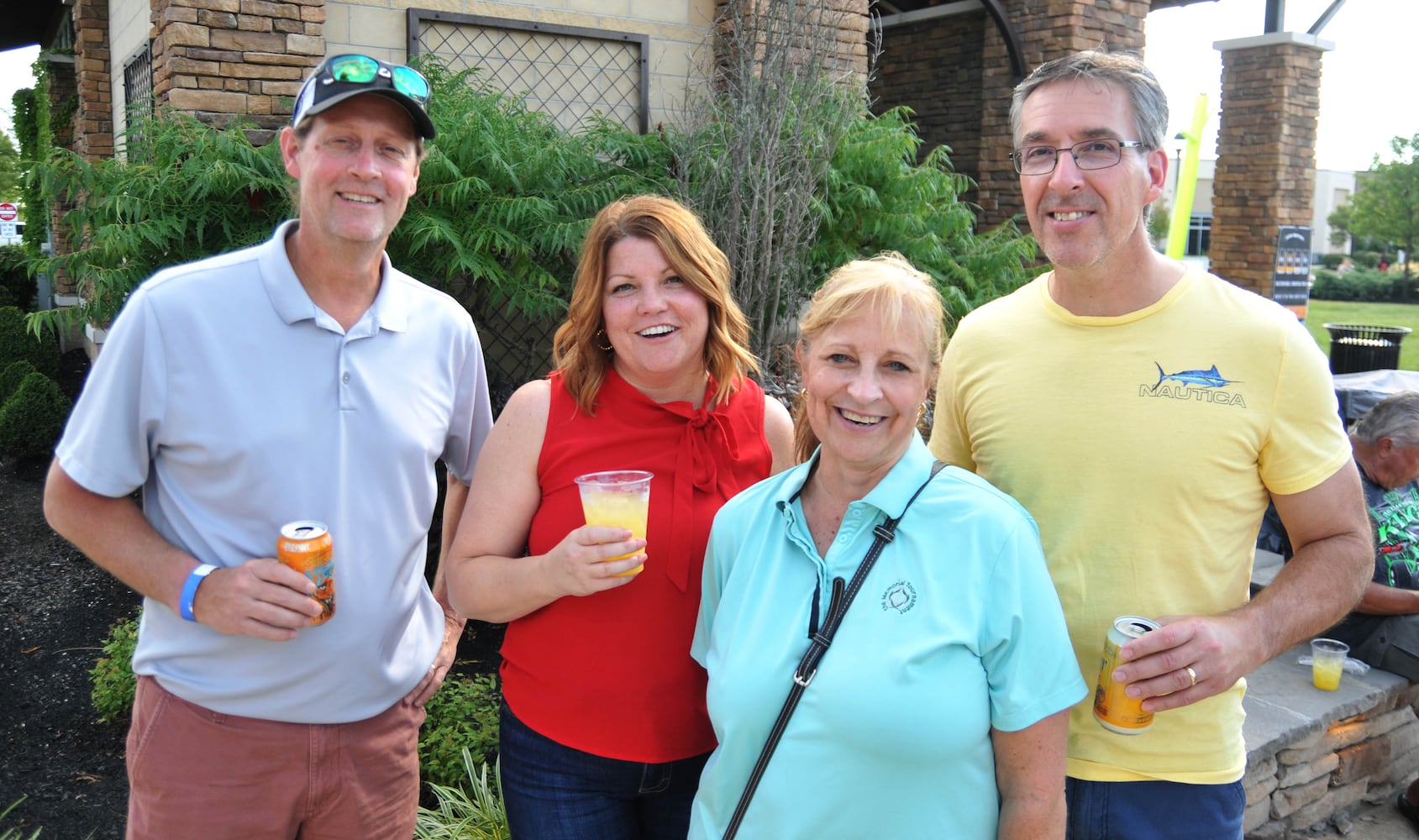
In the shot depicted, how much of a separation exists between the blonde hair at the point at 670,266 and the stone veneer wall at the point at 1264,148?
43.7 ft

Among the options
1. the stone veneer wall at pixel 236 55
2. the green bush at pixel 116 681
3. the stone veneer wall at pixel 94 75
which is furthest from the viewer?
the stone veneer wall at pixel 94 75

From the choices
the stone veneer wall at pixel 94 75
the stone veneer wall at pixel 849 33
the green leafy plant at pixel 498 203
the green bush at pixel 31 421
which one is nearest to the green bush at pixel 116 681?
the green leafy plant at pixel 498 203

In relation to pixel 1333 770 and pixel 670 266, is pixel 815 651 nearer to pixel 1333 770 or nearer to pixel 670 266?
pixel 670 266

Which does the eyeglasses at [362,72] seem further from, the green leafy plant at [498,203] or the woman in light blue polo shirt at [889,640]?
the green leafy plant at [498,203]

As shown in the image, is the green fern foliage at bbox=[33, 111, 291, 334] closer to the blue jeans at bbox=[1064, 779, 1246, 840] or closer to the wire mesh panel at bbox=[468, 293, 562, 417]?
the wire mesh panel at bbox=[468, 293, 562, 417]

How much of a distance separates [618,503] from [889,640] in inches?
25.0

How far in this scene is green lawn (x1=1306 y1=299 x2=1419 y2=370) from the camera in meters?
28.4

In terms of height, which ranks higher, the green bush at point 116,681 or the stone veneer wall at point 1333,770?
the green bush at point 116,681

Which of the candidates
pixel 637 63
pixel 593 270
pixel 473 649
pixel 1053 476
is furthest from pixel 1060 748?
pixel 637 63

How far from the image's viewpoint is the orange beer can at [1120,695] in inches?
75.6

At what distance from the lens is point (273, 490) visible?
2.23 metres

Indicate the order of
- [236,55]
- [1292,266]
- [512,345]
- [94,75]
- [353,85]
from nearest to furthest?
[353,85]
[236,55]
[512,345]
[94,75]
[1292,266]

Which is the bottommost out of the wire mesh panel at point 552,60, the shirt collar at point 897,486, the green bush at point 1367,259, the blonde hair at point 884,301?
the shirt collar at point 897,486

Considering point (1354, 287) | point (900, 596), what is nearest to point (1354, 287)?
point (1354, 287)
